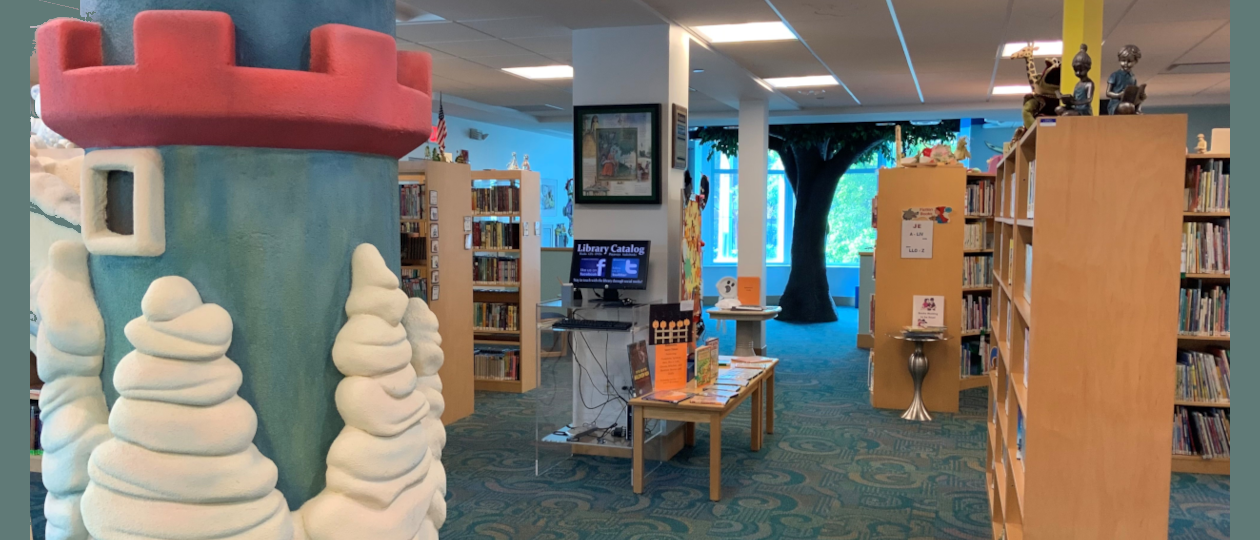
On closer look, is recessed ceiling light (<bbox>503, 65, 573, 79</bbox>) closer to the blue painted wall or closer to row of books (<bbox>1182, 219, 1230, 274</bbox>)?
row of books (<bbox>1182, 219, 1230, 274</bbox>)

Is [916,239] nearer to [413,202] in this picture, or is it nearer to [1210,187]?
[1210,187]

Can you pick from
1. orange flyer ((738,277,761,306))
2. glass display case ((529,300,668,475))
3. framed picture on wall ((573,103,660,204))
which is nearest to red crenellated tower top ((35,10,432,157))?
glass display case ((529,300,668,475))

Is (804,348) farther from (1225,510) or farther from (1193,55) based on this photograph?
(1225,510)

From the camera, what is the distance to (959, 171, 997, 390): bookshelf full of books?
7.69 metres

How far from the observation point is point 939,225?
704 centimetres

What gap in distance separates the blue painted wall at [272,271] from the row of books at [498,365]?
650 centimetres

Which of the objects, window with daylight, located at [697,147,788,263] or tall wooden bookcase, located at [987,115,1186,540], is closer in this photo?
tall wooden bookcase, located at [987,115,1186,540]

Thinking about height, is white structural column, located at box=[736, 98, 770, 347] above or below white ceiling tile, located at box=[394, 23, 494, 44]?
below

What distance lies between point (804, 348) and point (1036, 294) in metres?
7.60

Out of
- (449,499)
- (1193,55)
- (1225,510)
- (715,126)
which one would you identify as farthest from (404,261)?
(715,126)

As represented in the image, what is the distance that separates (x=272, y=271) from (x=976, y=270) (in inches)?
287

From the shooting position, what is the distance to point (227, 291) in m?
1.37

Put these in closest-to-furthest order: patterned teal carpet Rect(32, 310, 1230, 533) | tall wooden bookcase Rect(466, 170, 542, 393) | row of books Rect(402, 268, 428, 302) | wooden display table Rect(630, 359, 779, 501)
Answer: patterned teal carpet Rect(32, 310, 1230, 533)
wooden display table Rect(630, 359, 779, 501)
row of books Rect(402, 268, 428, 302)
tall wooden bookcase Rect(466, 170, 542, 393)

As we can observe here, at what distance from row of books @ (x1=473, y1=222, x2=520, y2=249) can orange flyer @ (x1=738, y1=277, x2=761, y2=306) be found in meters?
2.41
